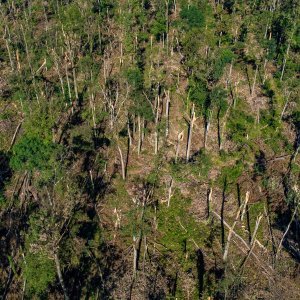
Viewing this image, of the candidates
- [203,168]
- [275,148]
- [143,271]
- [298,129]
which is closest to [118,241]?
[143,271]

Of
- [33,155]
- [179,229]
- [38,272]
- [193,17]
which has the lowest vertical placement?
[179,229]

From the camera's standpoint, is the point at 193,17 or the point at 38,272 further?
the point at 193,17

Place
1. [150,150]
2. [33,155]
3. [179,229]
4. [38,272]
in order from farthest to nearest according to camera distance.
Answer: [150,150], [179,229], [33,155], [38,272]

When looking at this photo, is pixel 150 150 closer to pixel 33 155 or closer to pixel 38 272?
pixel 33 155

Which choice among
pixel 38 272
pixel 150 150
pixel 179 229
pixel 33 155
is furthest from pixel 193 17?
pixel 38 272

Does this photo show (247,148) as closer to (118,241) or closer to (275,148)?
(275,148)

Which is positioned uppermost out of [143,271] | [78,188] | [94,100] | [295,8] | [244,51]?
[295,8]

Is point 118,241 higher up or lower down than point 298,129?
lower down

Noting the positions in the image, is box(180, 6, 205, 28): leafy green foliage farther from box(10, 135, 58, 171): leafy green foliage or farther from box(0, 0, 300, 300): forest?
box(10, 135, 58, 171): leafy green foliage
